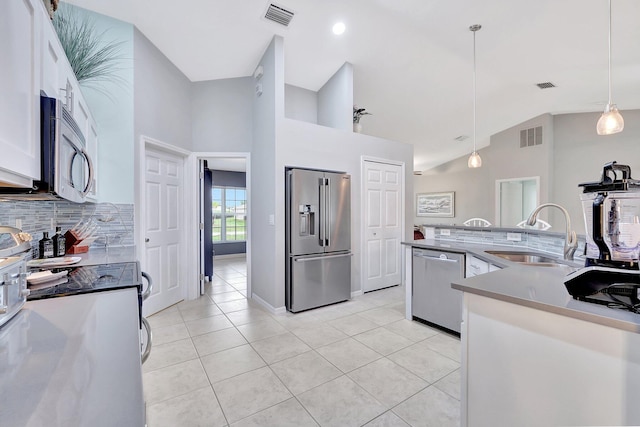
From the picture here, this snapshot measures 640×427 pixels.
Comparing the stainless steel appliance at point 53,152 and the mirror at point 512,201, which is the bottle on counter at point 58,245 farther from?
the mirror at point 512,201

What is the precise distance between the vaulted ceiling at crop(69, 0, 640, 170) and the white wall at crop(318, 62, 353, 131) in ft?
0.44

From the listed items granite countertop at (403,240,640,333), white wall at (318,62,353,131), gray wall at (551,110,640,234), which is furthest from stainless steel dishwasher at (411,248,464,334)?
gray wall at (551,110,640,234)

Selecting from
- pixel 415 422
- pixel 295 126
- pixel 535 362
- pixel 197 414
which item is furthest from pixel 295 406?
pixel 295 126

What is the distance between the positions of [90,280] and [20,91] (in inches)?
37.5

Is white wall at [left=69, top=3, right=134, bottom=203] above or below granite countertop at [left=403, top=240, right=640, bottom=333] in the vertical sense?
above

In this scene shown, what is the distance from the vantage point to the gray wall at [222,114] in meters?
3.80

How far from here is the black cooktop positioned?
1216mm

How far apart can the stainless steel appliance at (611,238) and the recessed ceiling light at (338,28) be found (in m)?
3.02

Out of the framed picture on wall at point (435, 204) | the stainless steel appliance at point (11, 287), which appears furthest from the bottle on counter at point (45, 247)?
the framed picture on wall at point (435, 204)

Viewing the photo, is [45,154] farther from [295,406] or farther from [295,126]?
[295,126]

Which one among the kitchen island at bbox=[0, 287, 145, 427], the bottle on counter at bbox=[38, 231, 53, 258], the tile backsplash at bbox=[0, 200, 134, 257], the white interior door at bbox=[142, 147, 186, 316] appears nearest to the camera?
the kitchen island at bbox=[0, 287, 145, 427]

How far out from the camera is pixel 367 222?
4.00 metres

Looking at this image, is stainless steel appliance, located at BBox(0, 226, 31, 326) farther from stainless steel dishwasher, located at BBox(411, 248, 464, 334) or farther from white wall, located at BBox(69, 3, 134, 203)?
stainless steel dishwasher, located at BBox(411, 248, 464, 334)

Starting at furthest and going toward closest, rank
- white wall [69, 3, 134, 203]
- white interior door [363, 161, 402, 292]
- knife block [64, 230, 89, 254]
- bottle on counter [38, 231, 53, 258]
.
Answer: white interior door [363, 161, 402, 292]
white wall [69, 3, 134, 203]
knife block [64, 230, 89, 254]
bottle on counter [38, 231, 53, 258]
